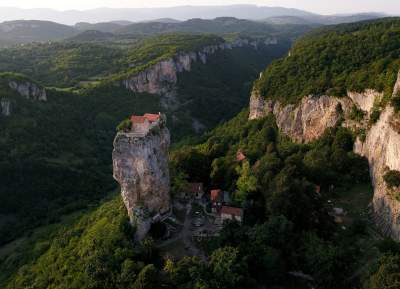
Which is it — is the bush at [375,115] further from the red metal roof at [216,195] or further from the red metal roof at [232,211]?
the red metal roof at [232,211]

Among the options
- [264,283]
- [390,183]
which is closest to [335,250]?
[264,283]

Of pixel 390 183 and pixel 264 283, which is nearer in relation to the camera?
pixel 264 283

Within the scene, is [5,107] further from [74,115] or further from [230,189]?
[230,189]

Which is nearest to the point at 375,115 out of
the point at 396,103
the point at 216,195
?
the point at 396,103

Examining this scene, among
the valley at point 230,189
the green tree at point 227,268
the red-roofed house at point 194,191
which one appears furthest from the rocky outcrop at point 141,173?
the green tree at point 227,268

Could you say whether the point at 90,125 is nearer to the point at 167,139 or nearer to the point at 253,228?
the point at 167,139
